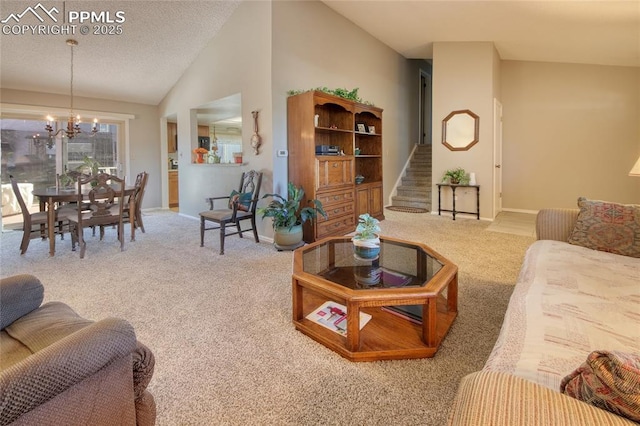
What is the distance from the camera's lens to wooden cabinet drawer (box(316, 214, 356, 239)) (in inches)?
171

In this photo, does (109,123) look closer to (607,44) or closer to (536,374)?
(536,374)

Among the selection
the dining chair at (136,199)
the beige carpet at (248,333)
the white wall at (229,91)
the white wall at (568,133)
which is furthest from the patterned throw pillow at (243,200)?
the white wall at (568,133)

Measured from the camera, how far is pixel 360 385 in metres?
1.58

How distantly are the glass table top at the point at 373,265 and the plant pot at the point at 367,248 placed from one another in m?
0.03

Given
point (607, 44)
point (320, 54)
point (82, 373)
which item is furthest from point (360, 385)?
point (607, 44)

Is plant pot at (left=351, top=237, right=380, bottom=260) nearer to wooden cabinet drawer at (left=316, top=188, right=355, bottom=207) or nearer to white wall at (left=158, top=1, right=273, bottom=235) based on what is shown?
wooden cabinet drawer at (left=316, top=188, right=355, bottom=207)

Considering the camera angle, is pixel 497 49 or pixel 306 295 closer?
pixel 306 295

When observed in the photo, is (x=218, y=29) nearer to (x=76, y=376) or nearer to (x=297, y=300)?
(x=297, y=300)

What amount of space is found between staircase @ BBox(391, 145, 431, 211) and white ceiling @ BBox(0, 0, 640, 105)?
2587 millimetres

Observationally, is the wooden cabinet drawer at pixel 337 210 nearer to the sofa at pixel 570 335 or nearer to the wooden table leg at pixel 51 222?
the sofa at pixel 570 335

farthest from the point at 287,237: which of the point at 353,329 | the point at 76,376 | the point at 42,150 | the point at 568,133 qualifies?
the point at 568,133

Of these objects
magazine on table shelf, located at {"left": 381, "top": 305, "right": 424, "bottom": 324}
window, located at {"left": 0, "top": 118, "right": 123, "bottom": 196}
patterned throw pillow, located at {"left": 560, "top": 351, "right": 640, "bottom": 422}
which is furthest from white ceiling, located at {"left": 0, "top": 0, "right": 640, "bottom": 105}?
patterned throw pillow, located at {"left": 560, "top": 351, "right": 640, "bottom": 422}

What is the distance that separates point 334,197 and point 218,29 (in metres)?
3.32

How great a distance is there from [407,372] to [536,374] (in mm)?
776
